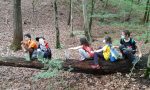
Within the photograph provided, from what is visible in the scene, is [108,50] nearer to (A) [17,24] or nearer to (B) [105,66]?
(B) [105,66]

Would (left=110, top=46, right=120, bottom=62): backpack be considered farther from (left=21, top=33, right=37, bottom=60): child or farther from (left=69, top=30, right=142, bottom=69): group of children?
(left=21, top=33, right=37, bottom=60): child

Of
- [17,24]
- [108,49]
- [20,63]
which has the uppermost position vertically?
[17,24]

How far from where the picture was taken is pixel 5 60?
11648mm

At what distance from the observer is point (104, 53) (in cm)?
1080

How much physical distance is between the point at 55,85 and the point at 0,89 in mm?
2206

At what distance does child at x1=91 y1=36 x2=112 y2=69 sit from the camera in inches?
419

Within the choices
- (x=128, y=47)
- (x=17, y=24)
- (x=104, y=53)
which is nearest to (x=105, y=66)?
(x=104, y=53)

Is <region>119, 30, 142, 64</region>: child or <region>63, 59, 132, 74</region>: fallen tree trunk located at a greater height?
<region>119, 30, 142, 64</region>: child

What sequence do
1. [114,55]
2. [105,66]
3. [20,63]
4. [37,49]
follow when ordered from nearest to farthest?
[114,55] → [105,66] → [20,63] → [37,49]

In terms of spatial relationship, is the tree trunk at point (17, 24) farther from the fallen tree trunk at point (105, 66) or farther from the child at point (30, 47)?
the fallen tree trunk at point (105, 66)

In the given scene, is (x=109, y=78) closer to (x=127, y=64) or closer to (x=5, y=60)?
(x=127, y=64)

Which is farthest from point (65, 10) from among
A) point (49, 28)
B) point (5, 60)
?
point (5, 60)

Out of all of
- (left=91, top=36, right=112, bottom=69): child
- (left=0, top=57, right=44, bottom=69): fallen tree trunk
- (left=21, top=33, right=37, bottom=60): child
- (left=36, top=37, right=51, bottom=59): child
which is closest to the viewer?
(left=91, top=36, right=112, bottom=69): child

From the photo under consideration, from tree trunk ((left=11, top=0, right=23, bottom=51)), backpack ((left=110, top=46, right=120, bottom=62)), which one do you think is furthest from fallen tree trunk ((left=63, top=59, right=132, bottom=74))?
tree trunk ((left=11, top=0, right=23, bottom=51))
